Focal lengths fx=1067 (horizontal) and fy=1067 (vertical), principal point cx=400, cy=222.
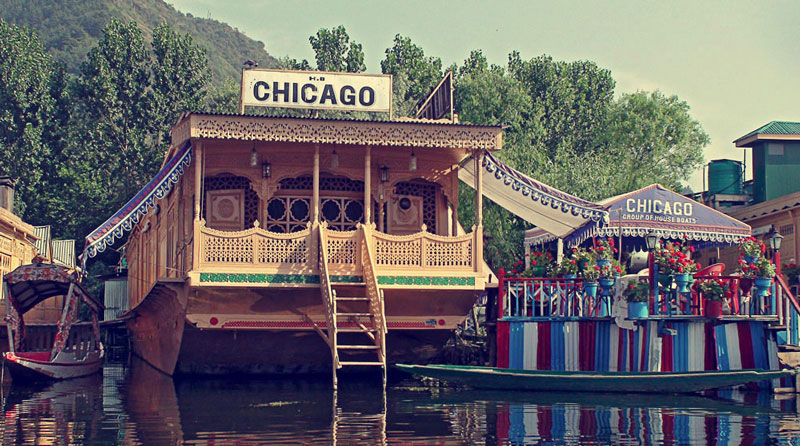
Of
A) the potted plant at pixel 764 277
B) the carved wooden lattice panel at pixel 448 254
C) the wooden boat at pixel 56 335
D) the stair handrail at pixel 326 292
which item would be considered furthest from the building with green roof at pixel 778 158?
the wooden boat at pixel 56 335

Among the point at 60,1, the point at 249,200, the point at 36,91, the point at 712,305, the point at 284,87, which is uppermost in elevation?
the point at 60,1

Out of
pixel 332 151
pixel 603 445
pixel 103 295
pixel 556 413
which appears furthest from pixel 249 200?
pixel 103 295

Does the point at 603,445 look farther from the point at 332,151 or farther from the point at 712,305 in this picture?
the point at 332,151

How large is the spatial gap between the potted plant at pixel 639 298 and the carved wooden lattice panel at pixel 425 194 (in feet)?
19.1

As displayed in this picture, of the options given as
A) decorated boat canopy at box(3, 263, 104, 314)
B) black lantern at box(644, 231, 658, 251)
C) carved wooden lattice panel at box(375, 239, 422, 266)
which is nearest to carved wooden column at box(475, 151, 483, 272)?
carved wooden lattice panel at box(375, 239, 422, 266)

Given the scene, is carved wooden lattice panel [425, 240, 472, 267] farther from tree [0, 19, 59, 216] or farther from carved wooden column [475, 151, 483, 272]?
tree [0, 19, 59, 216]

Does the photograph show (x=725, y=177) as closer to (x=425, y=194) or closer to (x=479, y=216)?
(x=425, y=194)

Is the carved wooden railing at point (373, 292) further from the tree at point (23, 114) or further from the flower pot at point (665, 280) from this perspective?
the tree at point (23, 114)

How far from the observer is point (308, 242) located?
63.6ft

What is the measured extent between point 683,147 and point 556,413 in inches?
1106

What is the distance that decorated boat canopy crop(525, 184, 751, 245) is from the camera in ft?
75.6

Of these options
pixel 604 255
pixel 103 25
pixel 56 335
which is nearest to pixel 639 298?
pixel 604 255

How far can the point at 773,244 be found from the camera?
17953 mm

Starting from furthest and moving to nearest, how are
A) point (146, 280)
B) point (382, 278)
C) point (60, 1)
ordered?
1. point (60, 1)
2. point (146, 280)
3. point (382, 278)
